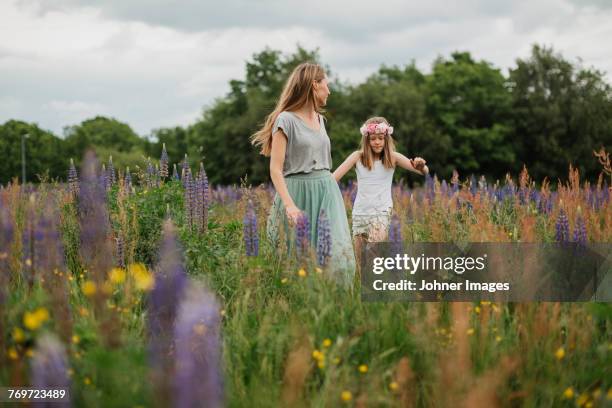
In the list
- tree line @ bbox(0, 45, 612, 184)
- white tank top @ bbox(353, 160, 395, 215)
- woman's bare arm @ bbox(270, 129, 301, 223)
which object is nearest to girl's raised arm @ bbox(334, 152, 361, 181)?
white tank top @ bbox(353, 160, 395, 215)

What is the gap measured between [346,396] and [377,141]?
4.16 meters

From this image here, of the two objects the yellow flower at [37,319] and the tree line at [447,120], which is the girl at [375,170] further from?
the tree line at [447,120]

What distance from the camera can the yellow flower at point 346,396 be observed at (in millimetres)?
2594

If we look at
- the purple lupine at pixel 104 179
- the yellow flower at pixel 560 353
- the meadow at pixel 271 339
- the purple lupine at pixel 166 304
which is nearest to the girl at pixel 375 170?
the meadow at pixel 271 339

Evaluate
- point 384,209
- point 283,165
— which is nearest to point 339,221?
point 283,165

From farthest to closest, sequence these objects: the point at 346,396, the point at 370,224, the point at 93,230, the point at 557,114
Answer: the point at 557,114 < the point at 370,224 < the point at 93,230 < the point at 346,396

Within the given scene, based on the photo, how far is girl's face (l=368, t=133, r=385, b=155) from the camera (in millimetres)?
6441

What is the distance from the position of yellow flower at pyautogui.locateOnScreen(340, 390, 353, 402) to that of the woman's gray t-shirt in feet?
7.96

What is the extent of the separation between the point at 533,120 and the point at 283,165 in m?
34.9

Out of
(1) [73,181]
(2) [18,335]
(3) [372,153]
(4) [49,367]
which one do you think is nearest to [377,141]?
(3) [372,153]

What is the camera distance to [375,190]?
6426 mm

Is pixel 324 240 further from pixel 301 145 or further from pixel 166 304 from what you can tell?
pixel 166 304

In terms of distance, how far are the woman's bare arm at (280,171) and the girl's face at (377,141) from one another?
187 cm

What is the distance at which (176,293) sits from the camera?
253 cm
